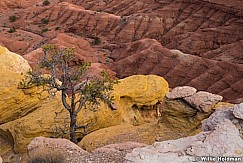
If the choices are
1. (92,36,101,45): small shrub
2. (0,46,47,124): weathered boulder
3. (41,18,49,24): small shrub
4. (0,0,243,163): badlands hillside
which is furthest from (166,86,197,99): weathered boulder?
(41,18,49,24): small shrub

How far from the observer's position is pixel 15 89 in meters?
17.3

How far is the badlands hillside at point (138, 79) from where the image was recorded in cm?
1009

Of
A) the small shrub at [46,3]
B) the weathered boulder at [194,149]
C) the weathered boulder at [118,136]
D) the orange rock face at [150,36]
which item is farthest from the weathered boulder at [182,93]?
the small shrub at [46,3]

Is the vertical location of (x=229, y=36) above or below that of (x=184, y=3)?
below

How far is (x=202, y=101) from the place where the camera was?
15.4m

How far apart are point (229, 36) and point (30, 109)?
3800 cm

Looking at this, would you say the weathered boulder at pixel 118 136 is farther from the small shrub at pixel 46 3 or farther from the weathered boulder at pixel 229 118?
the small shrub at pixel 46 3

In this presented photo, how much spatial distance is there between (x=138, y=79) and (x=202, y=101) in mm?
5807

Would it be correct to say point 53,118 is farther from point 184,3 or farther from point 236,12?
point 184,3

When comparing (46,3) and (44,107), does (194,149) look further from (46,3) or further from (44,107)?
(46,3)

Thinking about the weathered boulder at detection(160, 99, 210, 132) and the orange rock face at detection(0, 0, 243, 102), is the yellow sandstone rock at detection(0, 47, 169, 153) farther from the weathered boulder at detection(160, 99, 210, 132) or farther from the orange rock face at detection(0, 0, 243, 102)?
the orange rock face at detection(0, 0, 243, 102)

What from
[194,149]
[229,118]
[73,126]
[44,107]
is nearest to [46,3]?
[44,107]

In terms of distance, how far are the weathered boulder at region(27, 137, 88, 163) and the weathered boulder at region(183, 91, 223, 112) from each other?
6.71 metres

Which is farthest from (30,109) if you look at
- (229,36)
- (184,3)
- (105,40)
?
(184,3)
